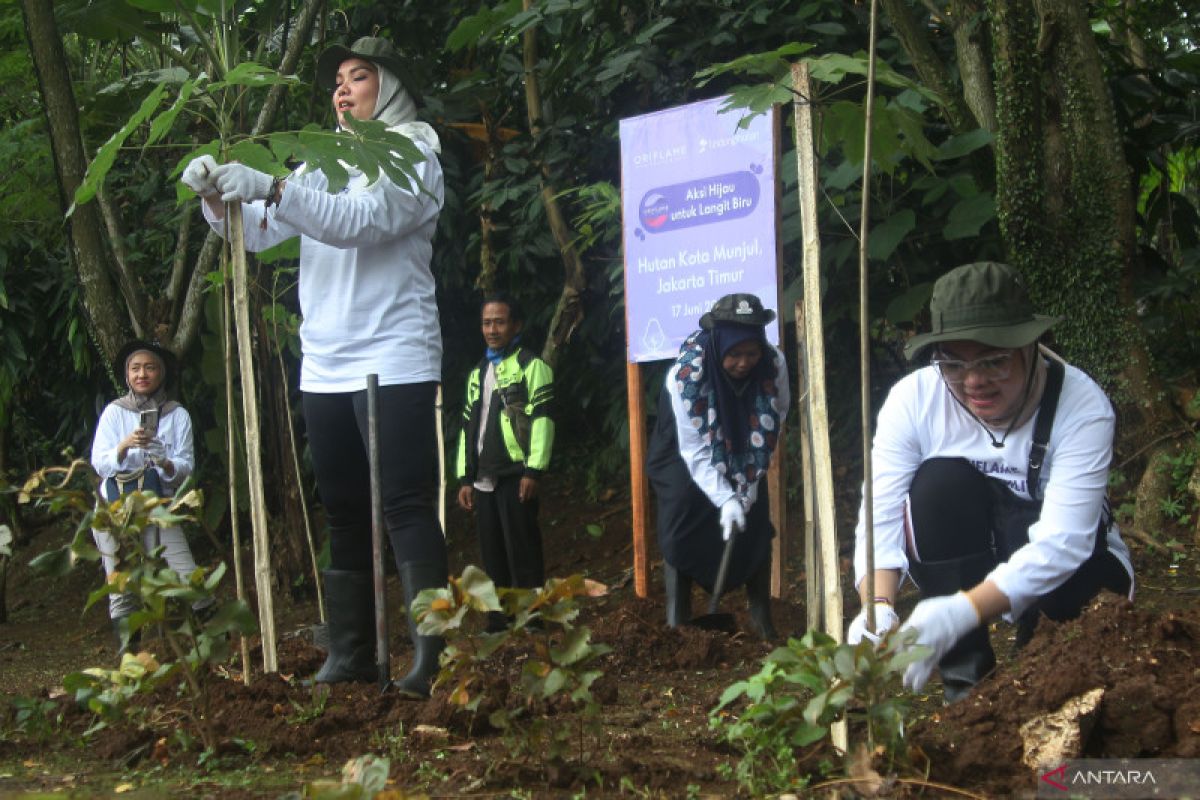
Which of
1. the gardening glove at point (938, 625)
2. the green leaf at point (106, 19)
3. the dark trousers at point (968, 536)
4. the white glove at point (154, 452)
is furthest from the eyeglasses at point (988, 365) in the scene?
the white glove at point (154, 452)

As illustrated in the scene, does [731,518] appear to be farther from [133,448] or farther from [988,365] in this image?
[133,448]

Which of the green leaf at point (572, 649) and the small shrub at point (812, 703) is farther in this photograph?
the green leaf at point (572, 649)

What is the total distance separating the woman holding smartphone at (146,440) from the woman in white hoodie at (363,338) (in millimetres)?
2680

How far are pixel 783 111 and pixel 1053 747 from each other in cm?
388

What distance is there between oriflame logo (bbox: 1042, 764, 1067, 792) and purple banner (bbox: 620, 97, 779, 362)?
3031 mm

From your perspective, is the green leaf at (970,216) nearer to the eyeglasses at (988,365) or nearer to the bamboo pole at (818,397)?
the eyeglasses at (988,365)

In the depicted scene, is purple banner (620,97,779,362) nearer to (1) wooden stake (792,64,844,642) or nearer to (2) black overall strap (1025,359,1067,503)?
(2) black overall strap (1025,359,1067,503)

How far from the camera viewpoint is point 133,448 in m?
6.32

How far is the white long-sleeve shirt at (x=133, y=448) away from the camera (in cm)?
638

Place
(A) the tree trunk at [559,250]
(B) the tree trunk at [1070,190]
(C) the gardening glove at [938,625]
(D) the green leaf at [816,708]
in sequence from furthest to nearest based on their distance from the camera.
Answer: (A) the tree trunk at [559,250] < (B) the tree trunk at [1070,190] < (C) the gardening glove at [938,625] < (D) the green leaf at [816,708]

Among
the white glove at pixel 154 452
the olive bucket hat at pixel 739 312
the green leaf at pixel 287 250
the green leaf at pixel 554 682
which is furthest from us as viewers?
the white glove at pixel 154 452

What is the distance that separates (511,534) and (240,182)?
10.7ft

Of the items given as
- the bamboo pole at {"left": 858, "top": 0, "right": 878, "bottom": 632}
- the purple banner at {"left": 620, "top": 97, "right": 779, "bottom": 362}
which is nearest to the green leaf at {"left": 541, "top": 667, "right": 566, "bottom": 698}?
the bamboo pole at {"left": 858, "top": 0, "right": 878, "bottom": 632}

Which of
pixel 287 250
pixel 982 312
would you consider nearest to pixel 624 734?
pixel 982 312
